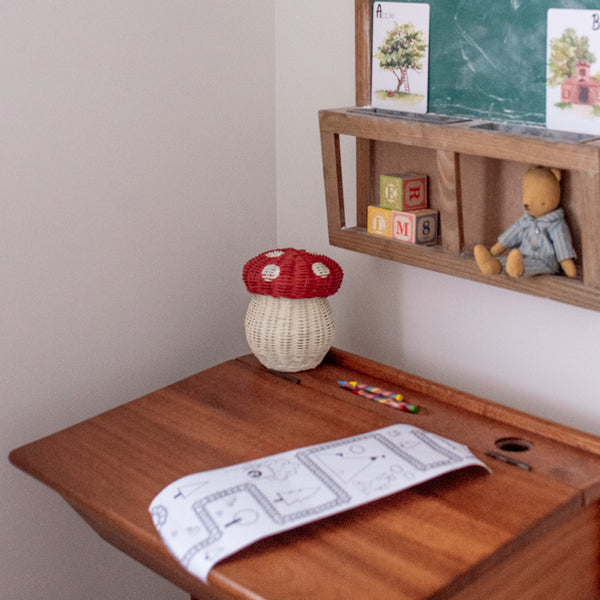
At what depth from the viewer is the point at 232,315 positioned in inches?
66.6

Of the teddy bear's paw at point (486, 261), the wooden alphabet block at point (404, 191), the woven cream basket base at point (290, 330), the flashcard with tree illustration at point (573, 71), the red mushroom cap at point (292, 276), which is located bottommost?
the woven cream basket base at point (290, 330)

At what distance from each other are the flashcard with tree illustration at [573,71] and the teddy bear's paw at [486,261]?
19cm

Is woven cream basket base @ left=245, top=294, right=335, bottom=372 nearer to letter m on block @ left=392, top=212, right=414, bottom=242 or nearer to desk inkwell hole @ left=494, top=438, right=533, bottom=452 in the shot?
letter m on block @ left=392, top=212, right=414, bottom=242

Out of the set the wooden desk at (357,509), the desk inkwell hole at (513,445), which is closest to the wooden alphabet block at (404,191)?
the wooden desk at (357,509)

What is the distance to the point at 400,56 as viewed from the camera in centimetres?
139

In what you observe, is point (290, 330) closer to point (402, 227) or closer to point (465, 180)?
point (402, 227)

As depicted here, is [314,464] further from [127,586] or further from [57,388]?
[127,586]

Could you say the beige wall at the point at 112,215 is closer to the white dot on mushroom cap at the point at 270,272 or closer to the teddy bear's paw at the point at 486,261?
the white dot on mushroom cap at the point at 270,272

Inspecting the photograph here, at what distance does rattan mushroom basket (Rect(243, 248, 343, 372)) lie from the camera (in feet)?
4.61

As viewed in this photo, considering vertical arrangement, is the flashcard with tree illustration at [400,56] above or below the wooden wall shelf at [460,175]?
above

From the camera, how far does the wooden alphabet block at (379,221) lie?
4.60ft

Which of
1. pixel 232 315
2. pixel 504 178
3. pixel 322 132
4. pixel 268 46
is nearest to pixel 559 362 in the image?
pixel 504 178

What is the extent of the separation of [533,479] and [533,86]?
0.54 metres

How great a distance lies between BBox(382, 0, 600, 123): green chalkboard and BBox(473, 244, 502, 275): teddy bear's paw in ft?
0.64
